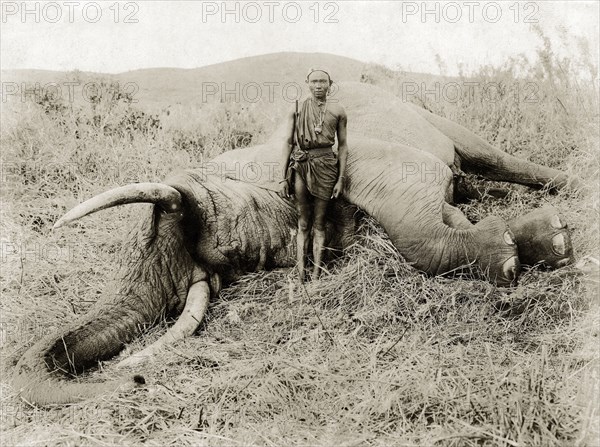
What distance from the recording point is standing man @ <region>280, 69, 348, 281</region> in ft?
14.5

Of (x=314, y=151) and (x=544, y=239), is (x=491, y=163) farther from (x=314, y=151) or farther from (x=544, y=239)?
(x=314, y=151)

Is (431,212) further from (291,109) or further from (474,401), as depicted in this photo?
(474,401)

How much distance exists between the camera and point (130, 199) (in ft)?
12.5

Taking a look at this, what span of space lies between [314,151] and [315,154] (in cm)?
2

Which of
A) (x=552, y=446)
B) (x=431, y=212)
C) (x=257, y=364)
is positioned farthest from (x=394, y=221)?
(x=552, y=446)

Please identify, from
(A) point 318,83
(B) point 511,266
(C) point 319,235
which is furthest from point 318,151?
(B) point 511,266

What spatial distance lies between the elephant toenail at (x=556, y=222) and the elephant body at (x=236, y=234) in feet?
0.09

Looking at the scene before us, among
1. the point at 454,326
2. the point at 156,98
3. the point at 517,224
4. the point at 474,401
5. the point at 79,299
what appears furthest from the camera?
the point at 156,98

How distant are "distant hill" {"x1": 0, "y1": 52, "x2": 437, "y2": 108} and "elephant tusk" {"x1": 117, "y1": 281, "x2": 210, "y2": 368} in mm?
5668

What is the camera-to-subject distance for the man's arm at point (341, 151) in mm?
4480

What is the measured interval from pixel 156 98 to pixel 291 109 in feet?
24.8

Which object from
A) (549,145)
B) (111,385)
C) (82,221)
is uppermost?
(549,145)

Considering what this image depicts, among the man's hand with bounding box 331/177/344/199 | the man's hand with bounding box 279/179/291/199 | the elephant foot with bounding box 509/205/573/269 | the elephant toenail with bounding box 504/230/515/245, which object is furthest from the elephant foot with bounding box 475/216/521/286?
the man's hand with bounding box 279/179/291/199

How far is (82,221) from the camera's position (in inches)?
243
